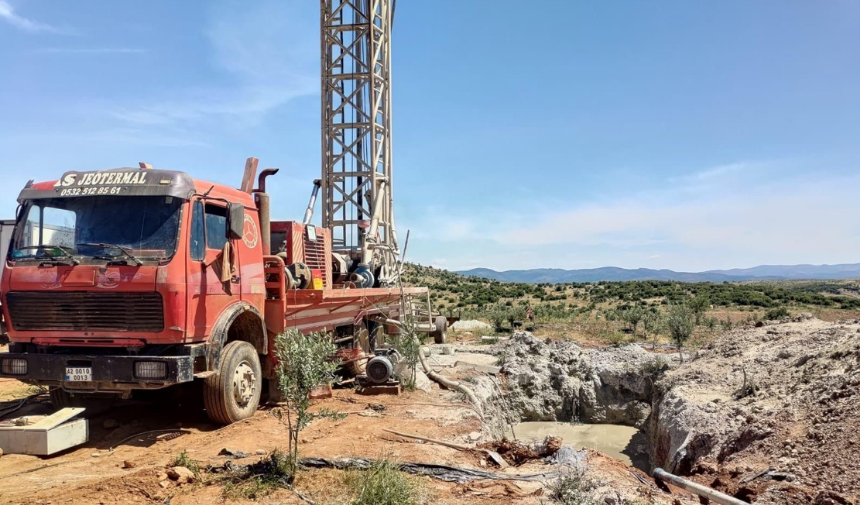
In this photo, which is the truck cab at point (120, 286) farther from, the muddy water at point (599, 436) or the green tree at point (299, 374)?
the muddy water at point (599, 436)

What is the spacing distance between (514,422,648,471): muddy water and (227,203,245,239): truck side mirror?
29.8ft

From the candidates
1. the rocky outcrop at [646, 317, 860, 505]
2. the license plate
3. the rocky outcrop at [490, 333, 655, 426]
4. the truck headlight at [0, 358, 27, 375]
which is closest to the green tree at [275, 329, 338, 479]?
the license plate

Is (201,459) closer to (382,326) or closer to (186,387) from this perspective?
(186,387)

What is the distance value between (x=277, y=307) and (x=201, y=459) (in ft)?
9.43

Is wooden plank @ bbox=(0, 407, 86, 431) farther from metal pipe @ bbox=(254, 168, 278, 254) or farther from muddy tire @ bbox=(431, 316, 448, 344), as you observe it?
muddy tire @ bbox=(431, 316, 448, 344)

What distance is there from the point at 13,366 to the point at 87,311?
3.94ft

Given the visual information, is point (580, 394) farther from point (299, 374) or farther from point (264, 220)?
point (299, 374)

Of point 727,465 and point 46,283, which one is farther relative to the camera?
point 727,465

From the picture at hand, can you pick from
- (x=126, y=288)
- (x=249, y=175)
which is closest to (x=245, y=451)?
(x=126, y=288)

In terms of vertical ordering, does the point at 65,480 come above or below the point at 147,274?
below

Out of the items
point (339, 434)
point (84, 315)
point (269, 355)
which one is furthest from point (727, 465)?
point (84, 315)

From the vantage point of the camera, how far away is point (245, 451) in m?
6.34

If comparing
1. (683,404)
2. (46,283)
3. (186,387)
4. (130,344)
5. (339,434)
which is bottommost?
(683,404)

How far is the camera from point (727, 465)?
7605mm
